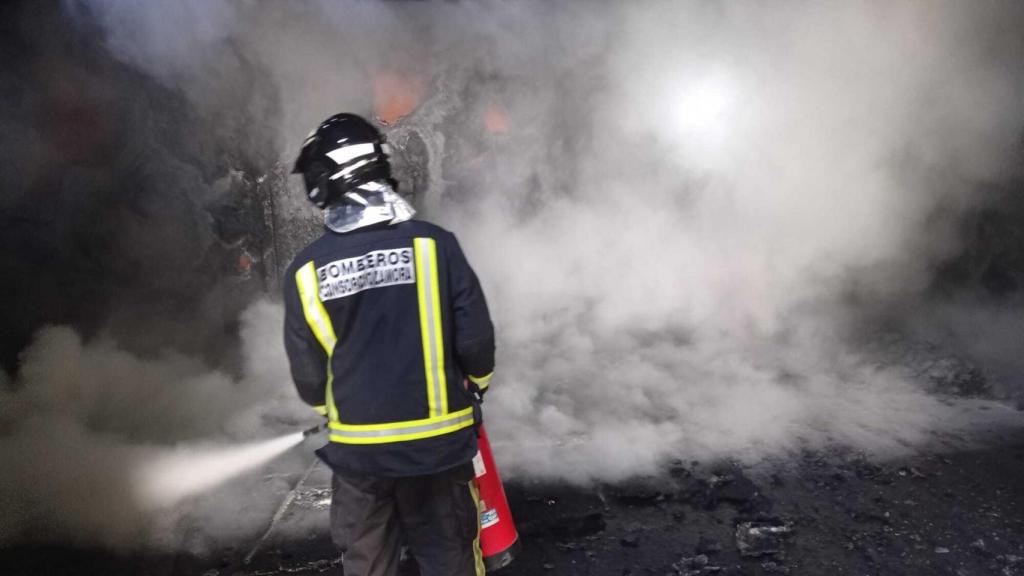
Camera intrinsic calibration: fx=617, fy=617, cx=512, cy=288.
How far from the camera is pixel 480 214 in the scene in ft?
23.5

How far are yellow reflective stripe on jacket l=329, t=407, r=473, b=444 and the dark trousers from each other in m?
0.15

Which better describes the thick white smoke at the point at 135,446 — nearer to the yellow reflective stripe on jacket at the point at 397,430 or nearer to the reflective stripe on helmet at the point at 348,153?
the yellow reflective stripe on jacket at the point at 397,430

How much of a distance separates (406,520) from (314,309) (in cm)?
78

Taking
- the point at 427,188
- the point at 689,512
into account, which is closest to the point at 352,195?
the point at 689,512

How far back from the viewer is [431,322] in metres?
2.00

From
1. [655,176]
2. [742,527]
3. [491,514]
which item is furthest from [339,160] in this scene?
[655,176]

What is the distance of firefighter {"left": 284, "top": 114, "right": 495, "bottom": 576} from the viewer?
1.97 metres

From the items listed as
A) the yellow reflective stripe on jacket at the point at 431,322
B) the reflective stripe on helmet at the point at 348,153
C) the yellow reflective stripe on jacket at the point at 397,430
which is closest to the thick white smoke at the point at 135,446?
the yellow reflective stripe on jacket at the point at 397,430

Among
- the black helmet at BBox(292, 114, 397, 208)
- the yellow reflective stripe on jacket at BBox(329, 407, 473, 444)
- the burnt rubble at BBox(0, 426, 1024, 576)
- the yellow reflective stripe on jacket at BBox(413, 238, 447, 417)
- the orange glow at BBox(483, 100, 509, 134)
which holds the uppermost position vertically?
the orange glow at BBox(483, 100, 509, 134)

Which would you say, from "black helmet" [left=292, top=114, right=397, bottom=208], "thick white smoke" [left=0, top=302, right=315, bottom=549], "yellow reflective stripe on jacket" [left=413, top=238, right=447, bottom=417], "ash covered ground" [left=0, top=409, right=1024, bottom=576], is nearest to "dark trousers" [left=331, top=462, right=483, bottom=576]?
"yellow reflective stripe on jacket" [left=413, top=238, right=447, bottom=417]

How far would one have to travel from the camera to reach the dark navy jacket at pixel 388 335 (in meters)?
1.96

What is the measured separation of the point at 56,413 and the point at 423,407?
3.79 meters

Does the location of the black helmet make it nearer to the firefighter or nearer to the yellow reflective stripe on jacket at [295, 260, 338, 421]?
the firefighter

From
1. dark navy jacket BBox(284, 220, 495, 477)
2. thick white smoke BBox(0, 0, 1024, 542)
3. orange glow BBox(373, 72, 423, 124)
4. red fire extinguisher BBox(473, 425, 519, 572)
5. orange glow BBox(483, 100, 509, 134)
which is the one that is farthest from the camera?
orange glow BBox(483, 100, 509, 134)
